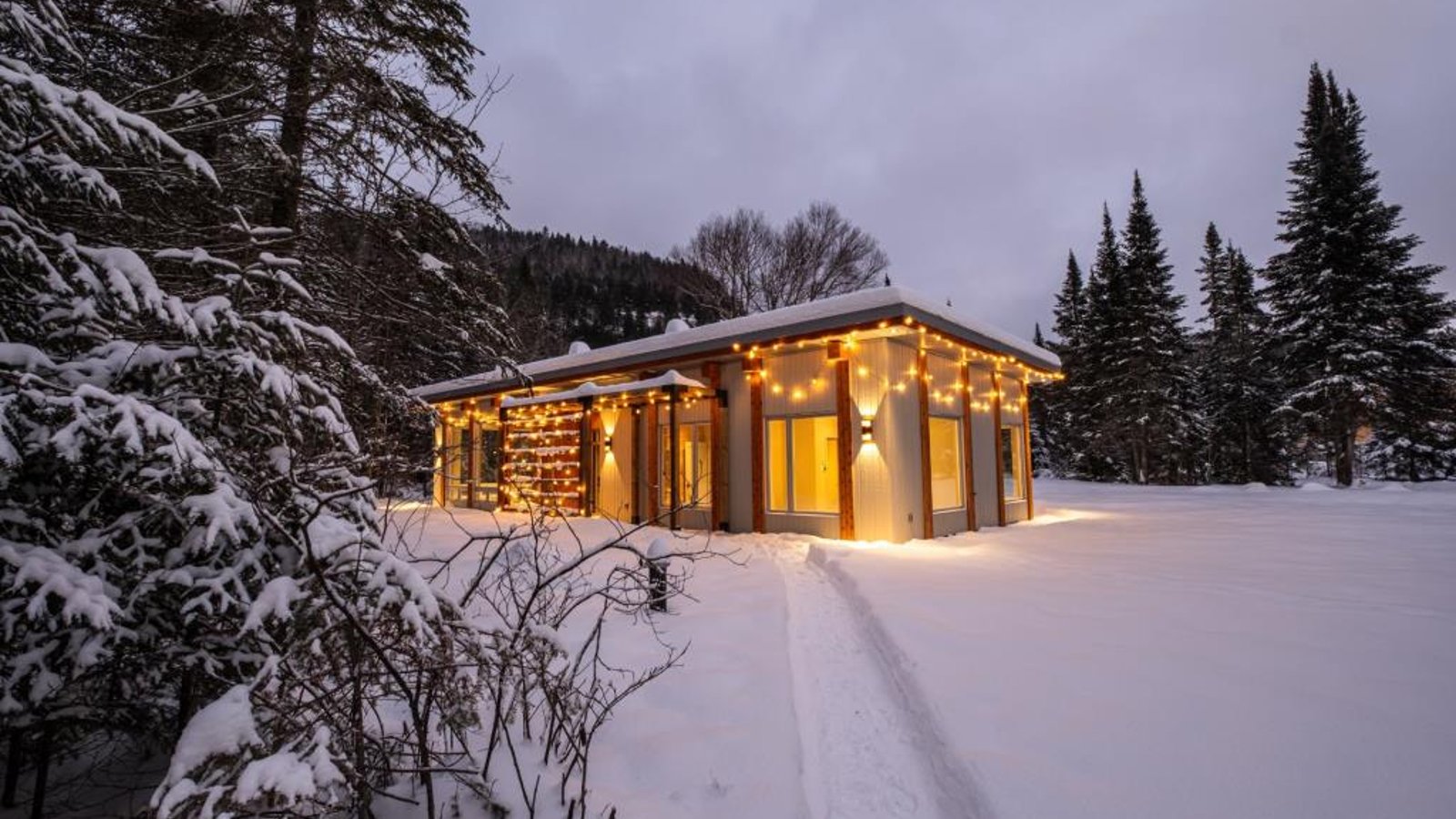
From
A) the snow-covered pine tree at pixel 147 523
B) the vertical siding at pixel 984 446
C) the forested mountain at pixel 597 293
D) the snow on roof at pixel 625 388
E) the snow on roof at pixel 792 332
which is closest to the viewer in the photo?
the snow-covered pine tree at pixel 147 523

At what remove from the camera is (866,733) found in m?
2.96

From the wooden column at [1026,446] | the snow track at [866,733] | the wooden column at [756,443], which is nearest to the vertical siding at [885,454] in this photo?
the wooden column at [756,443]

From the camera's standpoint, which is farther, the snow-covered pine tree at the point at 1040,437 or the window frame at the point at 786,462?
the snow-covered pine tree at the point at 1040,437

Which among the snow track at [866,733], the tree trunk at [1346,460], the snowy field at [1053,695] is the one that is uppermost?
the tree trunk at [1346,460]

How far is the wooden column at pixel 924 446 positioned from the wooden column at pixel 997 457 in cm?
265

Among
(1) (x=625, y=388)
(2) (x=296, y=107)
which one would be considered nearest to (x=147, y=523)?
(2) (x=296, y=107)

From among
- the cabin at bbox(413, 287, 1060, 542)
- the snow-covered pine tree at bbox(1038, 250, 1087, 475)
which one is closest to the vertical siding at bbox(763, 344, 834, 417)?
the cabin at bbox(413, 287, 1060, 542)

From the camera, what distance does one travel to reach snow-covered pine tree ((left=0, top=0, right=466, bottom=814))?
1.67m

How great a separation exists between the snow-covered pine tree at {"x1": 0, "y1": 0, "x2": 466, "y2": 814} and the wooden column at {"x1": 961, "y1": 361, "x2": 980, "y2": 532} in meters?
9.39

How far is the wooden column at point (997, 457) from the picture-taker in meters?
10.8

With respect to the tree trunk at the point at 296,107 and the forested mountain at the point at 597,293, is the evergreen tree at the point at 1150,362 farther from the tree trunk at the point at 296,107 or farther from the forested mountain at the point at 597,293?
the tree trunk at the point at 296,107

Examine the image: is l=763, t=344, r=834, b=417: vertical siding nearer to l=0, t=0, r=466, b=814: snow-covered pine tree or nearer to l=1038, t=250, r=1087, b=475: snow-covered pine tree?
l=0, t=0, r=466, b=814: snow-covered pine tree

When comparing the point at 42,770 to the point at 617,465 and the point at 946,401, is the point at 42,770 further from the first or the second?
the point at 946,401

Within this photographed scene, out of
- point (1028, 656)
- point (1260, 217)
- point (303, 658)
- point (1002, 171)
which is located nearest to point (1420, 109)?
point (1002, 171)
